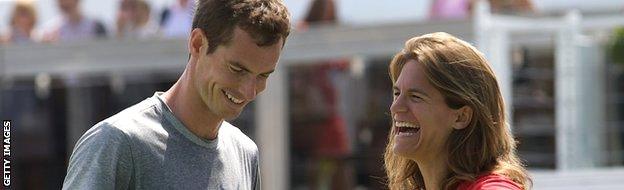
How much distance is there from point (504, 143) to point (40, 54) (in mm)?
5806

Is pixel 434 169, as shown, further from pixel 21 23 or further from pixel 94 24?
pixel 21 23

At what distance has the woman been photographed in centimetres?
293

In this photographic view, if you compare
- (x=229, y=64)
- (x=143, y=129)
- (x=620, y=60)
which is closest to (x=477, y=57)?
(x=229, y=64)

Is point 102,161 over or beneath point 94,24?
over

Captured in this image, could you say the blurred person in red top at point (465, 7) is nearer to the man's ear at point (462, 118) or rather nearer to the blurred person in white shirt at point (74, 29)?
the blurred person in white shirt at point (74, 29)

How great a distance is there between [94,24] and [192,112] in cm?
542

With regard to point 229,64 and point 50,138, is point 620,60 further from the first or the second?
point 229,64

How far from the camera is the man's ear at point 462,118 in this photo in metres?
2.96

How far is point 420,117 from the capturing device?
2.95 metres

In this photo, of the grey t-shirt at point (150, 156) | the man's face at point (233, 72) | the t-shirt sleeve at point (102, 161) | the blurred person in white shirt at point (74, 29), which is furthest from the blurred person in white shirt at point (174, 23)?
the t-shirt sleeve at point (102, 161)

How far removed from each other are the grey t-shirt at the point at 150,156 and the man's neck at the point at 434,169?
0.40 metres

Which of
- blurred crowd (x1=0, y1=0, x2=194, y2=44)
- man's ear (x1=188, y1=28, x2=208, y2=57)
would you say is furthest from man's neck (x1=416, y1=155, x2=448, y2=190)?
blurred crowd (x1=0, y1=0, x2=194, y2=44)

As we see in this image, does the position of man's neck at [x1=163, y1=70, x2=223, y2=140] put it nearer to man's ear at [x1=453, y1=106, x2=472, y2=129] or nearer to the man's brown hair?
the man's brown hair

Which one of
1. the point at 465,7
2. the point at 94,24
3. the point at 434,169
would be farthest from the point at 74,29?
the point at 434,169
